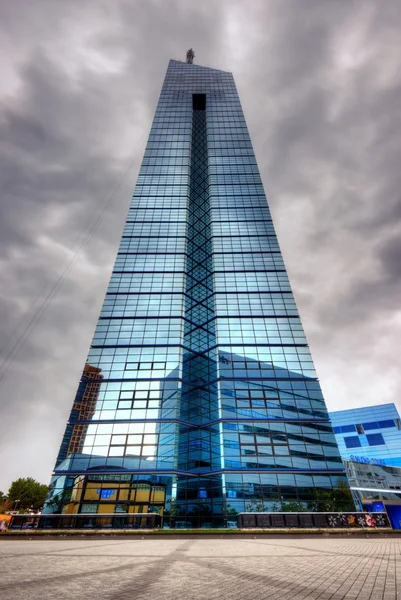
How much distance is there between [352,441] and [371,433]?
5.67 metres

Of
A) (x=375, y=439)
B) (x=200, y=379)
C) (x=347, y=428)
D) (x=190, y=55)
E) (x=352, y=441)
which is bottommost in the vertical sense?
(x=375, y=439)

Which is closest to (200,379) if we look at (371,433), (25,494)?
(371,433)

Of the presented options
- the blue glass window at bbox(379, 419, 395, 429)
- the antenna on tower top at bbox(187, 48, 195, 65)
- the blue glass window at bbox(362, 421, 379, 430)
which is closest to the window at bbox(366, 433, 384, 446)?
the blue glass window at bbox(362, 421, 379, 430)

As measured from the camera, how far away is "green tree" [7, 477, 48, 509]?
77125 millimetres

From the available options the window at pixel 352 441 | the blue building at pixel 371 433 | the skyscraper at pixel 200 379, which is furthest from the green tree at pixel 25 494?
the window at pixel 352 441

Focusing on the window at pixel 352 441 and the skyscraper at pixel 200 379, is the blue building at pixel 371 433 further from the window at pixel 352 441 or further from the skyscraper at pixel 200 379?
the skyscraper at pixel 200 379

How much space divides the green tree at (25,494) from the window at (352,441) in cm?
8812

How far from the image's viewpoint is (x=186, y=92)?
10631cm

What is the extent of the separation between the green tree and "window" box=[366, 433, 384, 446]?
9328 cm

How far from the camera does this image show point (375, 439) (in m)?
79.3

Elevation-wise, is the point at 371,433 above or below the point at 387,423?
below

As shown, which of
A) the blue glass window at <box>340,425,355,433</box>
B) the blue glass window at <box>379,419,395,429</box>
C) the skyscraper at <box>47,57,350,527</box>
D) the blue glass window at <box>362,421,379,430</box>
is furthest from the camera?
the blue glass window at <box>340,425,355,433</box>

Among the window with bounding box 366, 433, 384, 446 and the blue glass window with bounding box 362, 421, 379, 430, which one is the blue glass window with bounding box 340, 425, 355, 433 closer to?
the blue glass window with bounding box 362, 421, 379, 430

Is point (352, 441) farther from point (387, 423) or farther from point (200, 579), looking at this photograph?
point (200, 579)
